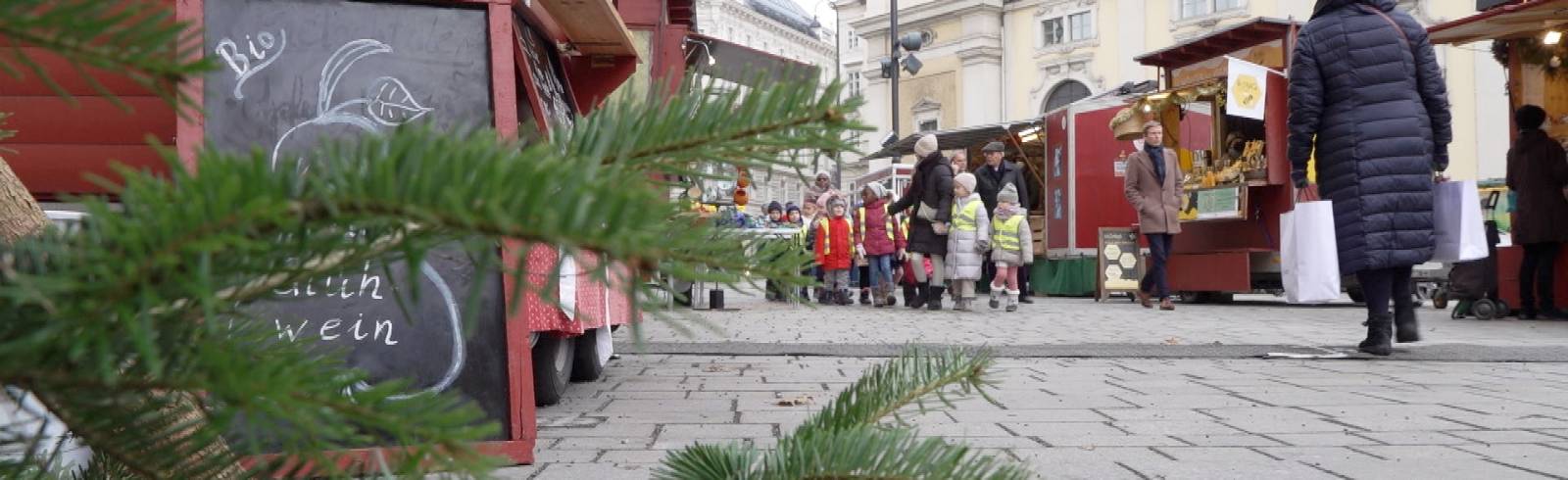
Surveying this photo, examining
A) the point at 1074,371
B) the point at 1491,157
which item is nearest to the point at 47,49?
the point at 1074,371

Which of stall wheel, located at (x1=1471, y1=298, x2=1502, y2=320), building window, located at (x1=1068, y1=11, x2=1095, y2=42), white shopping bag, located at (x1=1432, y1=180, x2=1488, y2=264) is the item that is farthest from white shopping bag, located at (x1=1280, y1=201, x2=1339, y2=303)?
building window, located at (x1=1068, y1=11, x2=1095, y2=42)

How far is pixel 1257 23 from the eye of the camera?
13.2 meters

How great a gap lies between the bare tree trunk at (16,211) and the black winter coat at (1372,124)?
6.48 meters

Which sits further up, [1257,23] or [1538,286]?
[1257,23]

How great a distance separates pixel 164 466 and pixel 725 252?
0.31 m

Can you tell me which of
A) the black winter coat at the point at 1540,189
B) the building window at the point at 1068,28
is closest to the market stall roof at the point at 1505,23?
the black winter coat at the point at 1540,189

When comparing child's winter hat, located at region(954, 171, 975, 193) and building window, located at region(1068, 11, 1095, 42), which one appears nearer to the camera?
child's winter hat, located at region(954, 171, 975, 193)

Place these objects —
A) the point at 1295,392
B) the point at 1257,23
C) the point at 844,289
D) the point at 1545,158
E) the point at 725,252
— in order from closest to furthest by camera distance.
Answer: the point at 725,252 < the point at 1295,392 < the point at 1545,158 < the point at 1257,23 < the point at 844,289

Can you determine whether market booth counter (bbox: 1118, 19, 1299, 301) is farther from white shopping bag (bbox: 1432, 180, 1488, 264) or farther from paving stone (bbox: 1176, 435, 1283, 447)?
paving stone (bbox: 1176, 435, 1283, 447)

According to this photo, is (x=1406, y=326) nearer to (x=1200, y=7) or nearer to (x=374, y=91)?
(x=374, y=91)

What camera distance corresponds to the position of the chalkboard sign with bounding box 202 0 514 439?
2988 millimetres

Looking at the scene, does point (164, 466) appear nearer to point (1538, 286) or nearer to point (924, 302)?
point (1538, 286)

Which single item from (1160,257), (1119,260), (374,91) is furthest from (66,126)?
(1119,260)

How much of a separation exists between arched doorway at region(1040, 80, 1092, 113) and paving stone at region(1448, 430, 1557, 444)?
47.6 metres
